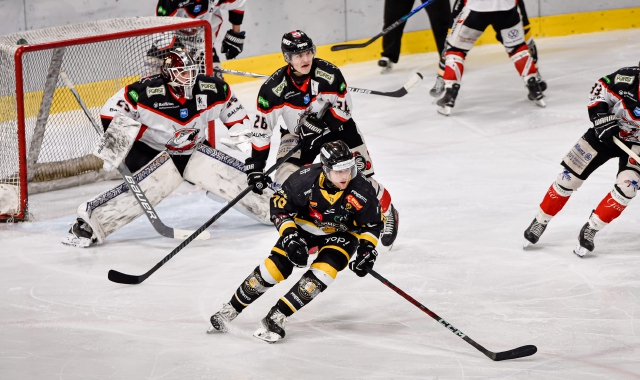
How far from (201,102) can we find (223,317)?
155cm

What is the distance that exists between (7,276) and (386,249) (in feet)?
5.78

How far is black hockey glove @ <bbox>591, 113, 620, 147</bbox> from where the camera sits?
4402 millimetres

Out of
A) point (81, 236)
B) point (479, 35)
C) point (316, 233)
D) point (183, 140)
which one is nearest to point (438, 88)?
point (479, 35)

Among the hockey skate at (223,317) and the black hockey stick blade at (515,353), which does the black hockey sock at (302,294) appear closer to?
the hockey skate at (223,317)

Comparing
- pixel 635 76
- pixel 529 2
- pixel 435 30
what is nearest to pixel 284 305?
pixel 635 76

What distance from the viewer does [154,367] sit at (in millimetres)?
3559

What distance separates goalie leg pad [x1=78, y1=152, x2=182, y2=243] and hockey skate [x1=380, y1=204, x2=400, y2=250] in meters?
1.11

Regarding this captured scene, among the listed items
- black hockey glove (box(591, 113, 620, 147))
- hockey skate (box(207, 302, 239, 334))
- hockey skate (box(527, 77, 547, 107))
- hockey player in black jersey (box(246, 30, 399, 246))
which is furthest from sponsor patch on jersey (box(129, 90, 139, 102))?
hockey skate (box(527, 77, 547, 107))

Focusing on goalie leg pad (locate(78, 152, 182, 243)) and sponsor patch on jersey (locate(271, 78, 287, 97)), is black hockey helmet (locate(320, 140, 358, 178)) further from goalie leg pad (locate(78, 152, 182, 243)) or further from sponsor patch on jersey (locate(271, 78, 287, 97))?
goalie leg pad (locate(78, 152, 182, 243))

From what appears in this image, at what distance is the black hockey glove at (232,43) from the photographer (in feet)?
22.8

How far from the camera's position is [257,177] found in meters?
4.64

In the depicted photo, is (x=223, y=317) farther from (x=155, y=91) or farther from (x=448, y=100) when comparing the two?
(x=448, y=100)

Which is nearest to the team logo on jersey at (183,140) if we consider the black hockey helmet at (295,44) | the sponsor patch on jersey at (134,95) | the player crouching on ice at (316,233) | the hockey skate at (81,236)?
the sponsor patch on jersey at (134,95)

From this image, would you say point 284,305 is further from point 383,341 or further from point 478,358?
point 478,358
